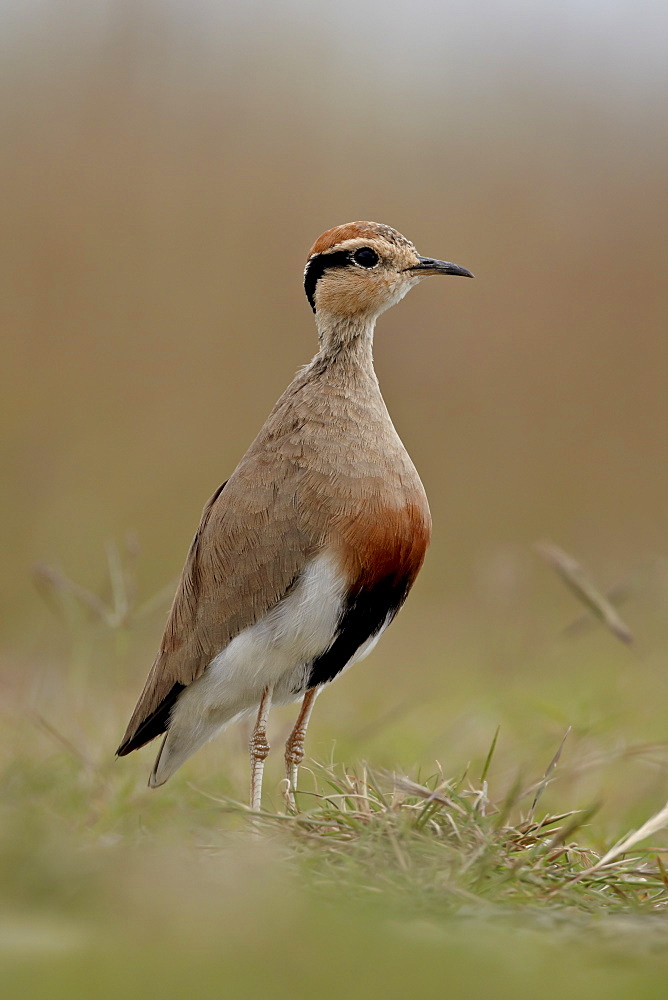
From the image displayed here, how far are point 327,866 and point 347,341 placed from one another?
211 cm

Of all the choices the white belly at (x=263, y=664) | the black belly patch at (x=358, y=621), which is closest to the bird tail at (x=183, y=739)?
the white belly at (x=263, y=664)

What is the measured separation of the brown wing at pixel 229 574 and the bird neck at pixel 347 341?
542 millimetres

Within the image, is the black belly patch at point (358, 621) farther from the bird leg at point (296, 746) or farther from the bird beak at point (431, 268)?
the bird beak at point (431, 268)

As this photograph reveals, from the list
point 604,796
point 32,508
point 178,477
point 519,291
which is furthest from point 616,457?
point 604,796

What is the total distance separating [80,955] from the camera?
1.50 meters

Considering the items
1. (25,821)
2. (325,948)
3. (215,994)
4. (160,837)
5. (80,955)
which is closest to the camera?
(215,994)

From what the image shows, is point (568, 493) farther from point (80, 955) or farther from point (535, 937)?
point (80, 955)

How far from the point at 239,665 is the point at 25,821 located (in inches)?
55.1

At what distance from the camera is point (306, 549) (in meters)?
3.82

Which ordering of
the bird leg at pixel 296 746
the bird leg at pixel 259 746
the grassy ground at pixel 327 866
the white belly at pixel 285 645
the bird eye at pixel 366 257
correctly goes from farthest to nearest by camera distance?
the bird eye at pixel 366 257 < the bird leg at pixel 296 746 < the bird leg at pixel 259 746 < the white belly at pixel 285 645 < the grassy ground at pixel 327 866

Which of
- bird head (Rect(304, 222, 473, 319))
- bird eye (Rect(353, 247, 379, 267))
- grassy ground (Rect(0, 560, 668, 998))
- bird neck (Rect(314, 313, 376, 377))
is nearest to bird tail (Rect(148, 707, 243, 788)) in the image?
grassy ground (Rect(0, 560, 668, 998))

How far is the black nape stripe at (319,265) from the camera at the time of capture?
4453 mm

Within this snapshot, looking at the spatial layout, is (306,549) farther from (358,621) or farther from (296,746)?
(296,746)

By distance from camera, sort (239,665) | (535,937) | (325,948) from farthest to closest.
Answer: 1. (239,665)
2. (535,937)
3. (325,948)
